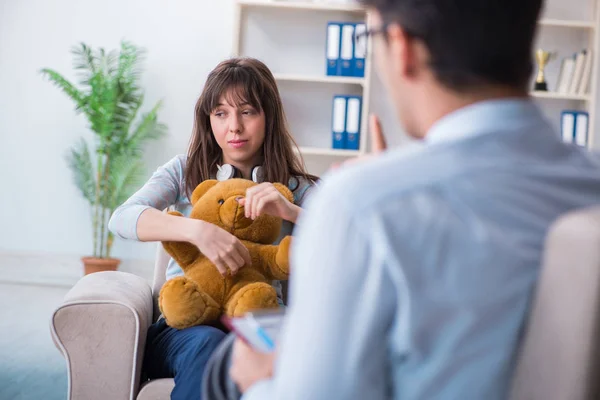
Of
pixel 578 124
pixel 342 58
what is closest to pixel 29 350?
pixel 342 58

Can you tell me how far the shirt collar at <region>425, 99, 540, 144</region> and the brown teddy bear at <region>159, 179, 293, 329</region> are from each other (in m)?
1.06

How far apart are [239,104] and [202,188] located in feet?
0.88

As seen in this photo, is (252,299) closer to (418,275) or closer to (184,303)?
(184,303)

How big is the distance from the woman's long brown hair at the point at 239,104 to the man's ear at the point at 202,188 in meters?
0.15

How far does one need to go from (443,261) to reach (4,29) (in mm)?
5346

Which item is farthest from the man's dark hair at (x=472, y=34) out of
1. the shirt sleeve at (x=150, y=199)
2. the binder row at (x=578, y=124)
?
Answer: the binder row at (x=578, y=124)

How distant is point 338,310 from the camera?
628mm

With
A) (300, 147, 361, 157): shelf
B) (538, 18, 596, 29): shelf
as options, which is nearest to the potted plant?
(300, 147, 361, 157): shelf

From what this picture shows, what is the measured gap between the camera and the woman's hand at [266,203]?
64.6 inches

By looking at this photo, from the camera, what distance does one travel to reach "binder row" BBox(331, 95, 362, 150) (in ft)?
15.0

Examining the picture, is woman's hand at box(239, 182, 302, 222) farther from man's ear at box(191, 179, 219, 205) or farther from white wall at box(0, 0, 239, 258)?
white wall at box(0, 0, 239, 258)

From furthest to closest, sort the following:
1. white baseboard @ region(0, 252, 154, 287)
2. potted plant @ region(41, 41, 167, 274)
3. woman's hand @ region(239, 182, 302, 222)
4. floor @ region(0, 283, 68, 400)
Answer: white baseboard @ region(0, 252, 154, 287), potted plant @ region(41, 41, 167, 274), floor @ region(0, 283, 68, 400), woman's hand @ region(239, 182, 302, 222)

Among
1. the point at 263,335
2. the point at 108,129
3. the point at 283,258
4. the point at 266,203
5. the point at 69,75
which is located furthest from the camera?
the point at 69,75

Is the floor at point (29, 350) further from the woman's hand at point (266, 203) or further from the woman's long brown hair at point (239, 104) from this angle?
the woman's hand at point (266, 203)
